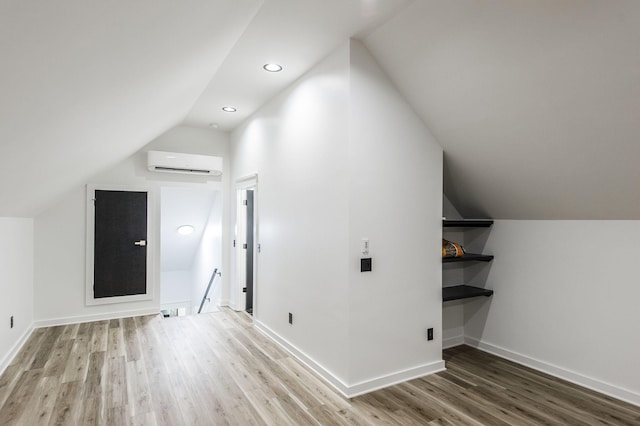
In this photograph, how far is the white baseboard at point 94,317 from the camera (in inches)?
179

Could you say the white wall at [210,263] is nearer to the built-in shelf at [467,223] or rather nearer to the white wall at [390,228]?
the white wall at [390,228]

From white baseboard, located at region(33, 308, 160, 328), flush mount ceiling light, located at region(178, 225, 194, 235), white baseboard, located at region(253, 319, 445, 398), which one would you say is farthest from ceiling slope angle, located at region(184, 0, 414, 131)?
flush mount ceiling light, located at region(178, 225, 194, 235)

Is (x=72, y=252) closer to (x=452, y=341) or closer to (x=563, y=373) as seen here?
(x=452, y=341)

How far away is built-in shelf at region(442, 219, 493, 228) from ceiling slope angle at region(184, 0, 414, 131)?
6.01 ft

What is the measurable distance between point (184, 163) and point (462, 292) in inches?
154

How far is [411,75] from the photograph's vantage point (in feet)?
9.33

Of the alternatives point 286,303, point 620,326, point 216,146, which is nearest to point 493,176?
point 620,326

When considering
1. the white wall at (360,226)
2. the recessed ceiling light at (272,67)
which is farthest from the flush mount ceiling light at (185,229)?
the recessed ceiling light at (272,67)

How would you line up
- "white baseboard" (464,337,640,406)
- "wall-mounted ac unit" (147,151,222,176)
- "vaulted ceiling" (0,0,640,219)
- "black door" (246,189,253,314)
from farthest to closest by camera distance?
"black door" (246,189,253,314) < "wall-mounted ac unit" (147,151,222,176) < "white baseboard" (464,337,640,406) < "vaulted ceiling" (0,0,640,219)

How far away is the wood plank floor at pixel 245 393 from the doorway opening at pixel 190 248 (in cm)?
254

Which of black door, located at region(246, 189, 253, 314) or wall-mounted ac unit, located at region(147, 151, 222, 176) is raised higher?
wall-mounted ac unit, located at region(147, 151, 222, 176)

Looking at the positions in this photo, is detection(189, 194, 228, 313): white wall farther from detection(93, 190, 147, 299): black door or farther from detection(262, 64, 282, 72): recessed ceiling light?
detection(262, 64, 282, 72): recessed ceiling light

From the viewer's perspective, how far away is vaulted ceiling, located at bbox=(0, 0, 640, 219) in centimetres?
145

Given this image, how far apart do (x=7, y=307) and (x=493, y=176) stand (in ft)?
14.8
